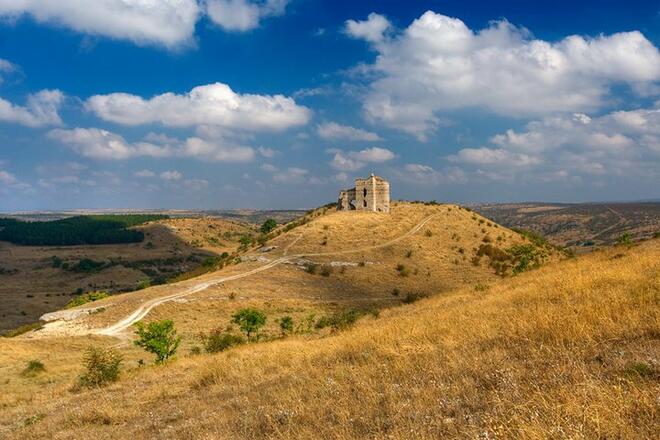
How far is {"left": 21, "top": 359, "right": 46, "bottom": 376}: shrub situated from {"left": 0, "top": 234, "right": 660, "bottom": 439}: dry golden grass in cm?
1217

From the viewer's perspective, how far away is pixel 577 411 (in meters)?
4.50

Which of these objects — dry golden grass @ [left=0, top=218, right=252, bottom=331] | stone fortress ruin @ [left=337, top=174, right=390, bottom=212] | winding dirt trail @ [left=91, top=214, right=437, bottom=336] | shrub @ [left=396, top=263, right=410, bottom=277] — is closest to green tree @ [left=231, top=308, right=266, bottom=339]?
winding dirt trail @ [left=91, top=214, right=437, bottom=336]

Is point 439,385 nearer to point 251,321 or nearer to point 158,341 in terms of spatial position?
point 158,341

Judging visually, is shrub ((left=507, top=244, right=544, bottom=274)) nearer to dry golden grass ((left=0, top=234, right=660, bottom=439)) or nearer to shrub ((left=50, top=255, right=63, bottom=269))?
dry golden grass ((left=0, top=234, right=660, bottom=439))

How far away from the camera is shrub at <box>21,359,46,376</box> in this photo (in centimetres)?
2220

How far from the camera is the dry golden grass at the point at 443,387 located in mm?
4789

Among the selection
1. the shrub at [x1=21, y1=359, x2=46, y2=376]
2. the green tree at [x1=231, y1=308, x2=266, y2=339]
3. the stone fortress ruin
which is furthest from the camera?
the stone fortress ruin

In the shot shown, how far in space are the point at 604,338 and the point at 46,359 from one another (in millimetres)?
28570

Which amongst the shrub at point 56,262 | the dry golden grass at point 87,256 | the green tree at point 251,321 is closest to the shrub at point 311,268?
the green tree at point 251,321

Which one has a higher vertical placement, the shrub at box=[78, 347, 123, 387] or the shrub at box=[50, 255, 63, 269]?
the shrub at box=[78, 347, 123, 387]

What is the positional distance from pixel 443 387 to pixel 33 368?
79.4 feet

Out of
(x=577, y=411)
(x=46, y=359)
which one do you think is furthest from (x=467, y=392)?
(x=46, y=359)

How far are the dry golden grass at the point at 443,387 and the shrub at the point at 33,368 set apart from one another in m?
12.2

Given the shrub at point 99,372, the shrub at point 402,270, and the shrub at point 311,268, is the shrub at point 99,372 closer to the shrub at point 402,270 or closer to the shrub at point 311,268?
the shrub at point 311,268
